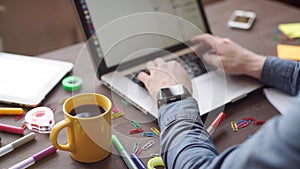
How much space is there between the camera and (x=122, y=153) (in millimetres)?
770

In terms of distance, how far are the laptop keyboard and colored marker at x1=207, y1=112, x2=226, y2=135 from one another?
16cm

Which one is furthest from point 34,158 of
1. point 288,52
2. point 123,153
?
point 288,52

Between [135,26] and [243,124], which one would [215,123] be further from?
[135,26]

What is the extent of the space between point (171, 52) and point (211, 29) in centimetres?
24

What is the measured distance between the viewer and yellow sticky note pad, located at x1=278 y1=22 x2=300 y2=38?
121cm

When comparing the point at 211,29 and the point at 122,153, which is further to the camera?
the point at 211,29

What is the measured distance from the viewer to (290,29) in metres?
1.24

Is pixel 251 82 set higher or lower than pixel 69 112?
lower

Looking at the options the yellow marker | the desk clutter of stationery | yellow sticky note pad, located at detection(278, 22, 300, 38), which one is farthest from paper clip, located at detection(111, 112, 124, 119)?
yellow sticky note pad, located at detection(278, 22, 300, 38)

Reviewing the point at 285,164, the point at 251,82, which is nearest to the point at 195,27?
the point at 251,82

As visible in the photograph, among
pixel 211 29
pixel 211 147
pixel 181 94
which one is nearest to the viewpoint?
pixel 211 147

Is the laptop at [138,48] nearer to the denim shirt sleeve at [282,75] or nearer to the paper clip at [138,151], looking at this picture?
the denim shirt sleeve at [282,75]

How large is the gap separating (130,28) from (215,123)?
321mm

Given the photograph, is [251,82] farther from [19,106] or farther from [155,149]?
Answer: [19,106]
